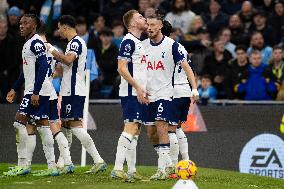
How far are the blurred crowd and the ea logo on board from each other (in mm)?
1948

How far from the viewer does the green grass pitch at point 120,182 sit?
14.1 metres

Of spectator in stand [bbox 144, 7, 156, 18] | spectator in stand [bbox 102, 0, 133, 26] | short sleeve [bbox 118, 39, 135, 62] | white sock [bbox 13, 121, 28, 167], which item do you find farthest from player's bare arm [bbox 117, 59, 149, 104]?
spectator in stand [bbox 102, 0, 133, 26]

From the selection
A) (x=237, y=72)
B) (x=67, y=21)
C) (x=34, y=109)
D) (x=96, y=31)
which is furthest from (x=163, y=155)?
(x=96, y=31)

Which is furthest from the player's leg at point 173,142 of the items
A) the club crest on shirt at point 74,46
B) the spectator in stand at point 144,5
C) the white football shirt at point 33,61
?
the spectator in stand at point 144,5

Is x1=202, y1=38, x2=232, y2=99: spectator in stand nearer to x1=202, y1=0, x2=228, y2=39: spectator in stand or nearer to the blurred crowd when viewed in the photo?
the blurred crowd

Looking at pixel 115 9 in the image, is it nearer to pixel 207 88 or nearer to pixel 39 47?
pixel 207 88

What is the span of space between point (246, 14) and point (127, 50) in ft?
32.9

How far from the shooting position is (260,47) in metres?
22.8

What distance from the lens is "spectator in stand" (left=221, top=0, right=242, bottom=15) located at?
82.7ft

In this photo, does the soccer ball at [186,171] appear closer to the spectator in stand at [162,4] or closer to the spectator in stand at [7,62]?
the spectator in stand at [7,62]

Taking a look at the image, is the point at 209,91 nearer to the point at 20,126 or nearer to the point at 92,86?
the point at 92,86

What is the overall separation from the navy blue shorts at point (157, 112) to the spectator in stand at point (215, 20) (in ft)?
31.0

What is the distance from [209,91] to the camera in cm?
2205

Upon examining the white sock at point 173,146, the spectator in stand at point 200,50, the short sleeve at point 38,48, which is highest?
the spectator in stand at point 200,50
